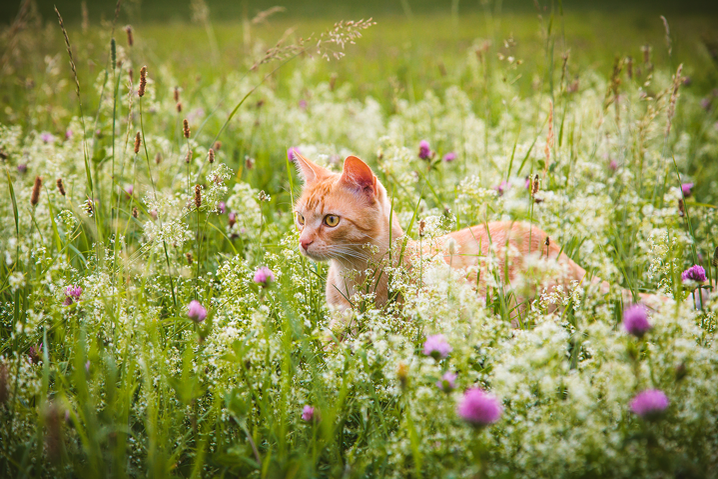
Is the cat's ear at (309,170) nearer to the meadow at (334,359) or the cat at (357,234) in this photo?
the cat at (357,234)

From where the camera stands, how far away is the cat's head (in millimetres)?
2643

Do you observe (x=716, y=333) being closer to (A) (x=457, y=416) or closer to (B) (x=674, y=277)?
(B) (x=674, y=277)

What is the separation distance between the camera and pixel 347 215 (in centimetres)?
269

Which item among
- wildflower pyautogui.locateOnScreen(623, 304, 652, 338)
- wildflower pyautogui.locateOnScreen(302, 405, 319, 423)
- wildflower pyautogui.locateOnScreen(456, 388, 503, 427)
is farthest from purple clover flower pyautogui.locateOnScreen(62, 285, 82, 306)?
wildflower pyautogui.locateOnScreen(623, 304, 652, 338)

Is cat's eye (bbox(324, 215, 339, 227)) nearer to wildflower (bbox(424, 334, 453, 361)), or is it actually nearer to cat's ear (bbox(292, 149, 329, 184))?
cat's ear (bbox(292, 149, 329, 184))

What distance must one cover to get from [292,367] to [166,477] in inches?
20.8

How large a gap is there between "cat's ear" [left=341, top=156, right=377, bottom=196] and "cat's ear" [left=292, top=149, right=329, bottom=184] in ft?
1.16

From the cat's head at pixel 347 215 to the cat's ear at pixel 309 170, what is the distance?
20 cm

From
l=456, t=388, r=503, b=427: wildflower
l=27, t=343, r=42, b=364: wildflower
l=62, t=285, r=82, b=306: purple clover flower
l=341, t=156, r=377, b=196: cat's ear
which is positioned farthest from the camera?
l=341, t=156, r=377, b=196: cat's ear

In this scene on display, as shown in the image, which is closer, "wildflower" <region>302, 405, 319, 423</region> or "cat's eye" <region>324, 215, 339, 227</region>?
"wildflower" <region>302, 405, 319, 423</region>

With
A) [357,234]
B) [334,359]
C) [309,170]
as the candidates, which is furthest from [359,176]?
[334,359]

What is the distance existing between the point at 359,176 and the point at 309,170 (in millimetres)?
488

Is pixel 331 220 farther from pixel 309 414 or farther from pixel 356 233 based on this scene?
pixel 309 414

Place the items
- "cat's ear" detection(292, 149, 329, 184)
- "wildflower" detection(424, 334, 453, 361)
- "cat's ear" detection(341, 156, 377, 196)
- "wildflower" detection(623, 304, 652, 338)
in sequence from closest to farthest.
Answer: "wildflower" detection(623, 304, 652, 338)
"wildflower" detection(424, 334, 453, 361)
"cat's ear" detection(341, 156, 377, 196)
"cat's ear" detection(292, 149, 329, 184)
